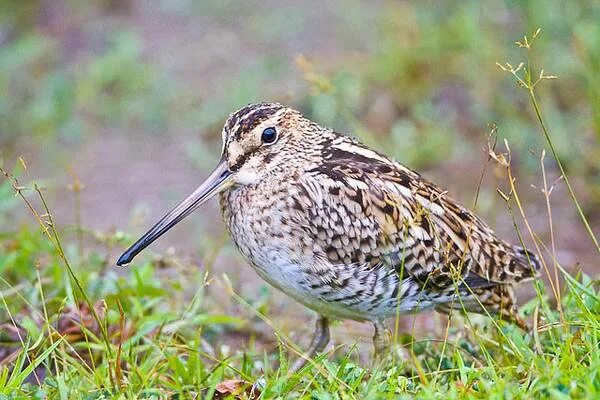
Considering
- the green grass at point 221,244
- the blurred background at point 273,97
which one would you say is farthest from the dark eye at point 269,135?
the blurred background at point 273,97

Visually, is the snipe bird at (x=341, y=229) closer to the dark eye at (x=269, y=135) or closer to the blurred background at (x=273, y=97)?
the dark eye at (x=269, y=135)

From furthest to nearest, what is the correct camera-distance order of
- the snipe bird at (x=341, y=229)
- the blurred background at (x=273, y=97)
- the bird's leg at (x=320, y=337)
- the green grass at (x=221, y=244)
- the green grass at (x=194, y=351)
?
the blurred background at (x=273, y=97) → the bird's leg at (x=320, y=337) → the snipe bird at (x=341, y=229) → the green grass at (x=221, y=244) → the green grass at (x=194, y=351)

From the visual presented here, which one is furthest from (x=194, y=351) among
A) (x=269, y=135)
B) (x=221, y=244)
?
(x=221, y=244)

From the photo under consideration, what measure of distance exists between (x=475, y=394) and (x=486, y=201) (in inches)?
125

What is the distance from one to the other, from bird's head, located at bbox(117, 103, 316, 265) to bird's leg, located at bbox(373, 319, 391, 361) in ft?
2.38

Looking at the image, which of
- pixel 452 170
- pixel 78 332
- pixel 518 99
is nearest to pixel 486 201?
pixel 452 170

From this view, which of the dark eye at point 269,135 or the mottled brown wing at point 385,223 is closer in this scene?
the mottled brown wing at point 385,223

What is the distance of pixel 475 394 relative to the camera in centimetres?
379

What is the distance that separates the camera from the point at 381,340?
4.80 metres

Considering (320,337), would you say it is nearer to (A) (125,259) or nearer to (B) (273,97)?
(A) (125,259)

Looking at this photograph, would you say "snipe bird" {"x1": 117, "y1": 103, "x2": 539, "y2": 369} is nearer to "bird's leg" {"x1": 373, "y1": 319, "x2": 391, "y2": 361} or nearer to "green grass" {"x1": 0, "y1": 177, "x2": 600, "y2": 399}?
"bird's leg" {"x1": 373, "y1": 319, "x2": 391, "y2": 361}

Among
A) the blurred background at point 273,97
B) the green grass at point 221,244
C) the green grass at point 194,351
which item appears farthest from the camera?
the blurred background at point 273,97

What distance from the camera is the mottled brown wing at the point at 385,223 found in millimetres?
4582

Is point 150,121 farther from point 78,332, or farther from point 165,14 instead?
point 78,332
